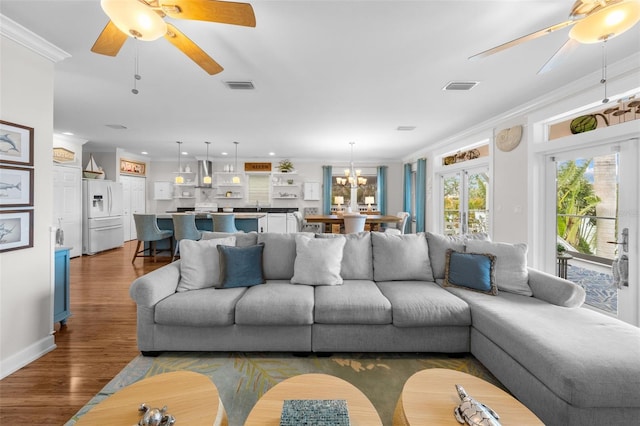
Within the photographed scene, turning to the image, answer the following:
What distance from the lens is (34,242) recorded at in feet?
7.70

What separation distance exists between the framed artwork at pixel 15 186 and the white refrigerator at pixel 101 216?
16.8ft

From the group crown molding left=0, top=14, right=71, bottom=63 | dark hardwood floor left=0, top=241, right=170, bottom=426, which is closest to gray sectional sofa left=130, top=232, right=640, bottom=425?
dark hardwood floor left=0, top=241, right=170, bottom=426

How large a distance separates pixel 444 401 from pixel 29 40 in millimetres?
3901

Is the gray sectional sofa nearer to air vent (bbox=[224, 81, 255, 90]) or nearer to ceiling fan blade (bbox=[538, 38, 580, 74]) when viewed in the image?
ceiling fan blade (bbox=[538, 38, 580, 74])

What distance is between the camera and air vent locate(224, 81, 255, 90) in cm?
330

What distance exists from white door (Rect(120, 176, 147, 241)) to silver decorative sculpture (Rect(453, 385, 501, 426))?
935 cm

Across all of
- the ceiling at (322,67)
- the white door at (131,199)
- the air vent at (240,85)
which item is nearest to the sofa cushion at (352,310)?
the ceiling at (322,67)

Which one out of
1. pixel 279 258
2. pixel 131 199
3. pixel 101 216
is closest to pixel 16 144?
pixel 279 258

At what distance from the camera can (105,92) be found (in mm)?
3658

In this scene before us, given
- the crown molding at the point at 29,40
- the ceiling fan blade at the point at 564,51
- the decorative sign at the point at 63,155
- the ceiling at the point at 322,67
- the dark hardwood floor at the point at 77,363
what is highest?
the ceiling at the point at 322,67

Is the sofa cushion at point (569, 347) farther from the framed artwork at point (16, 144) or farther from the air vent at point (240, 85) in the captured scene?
the framed artwork at point (16, 144)

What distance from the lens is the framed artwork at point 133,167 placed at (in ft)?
27.0

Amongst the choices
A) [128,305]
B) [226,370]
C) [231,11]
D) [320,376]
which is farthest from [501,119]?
[128,305]

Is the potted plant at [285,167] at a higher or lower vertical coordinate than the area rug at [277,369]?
higher
